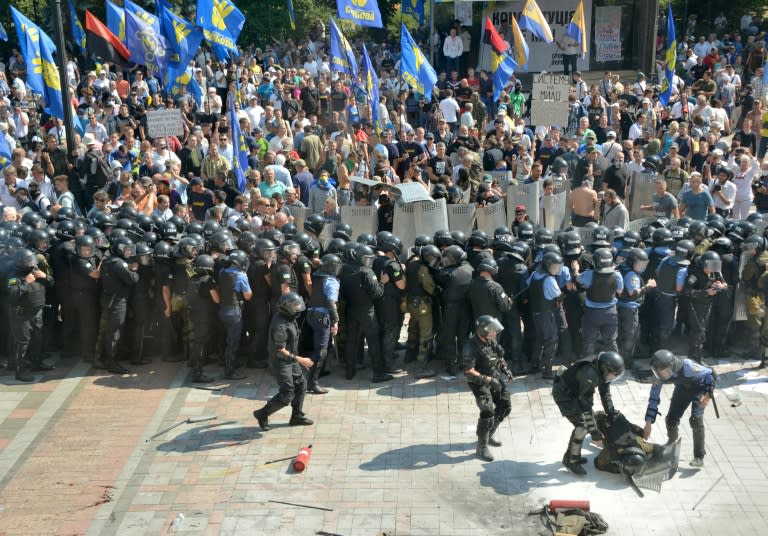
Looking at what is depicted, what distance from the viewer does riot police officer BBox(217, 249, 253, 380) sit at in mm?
12203

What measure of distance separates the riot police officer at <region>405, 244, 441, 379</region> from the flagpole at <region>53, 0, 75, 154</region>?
7261 millimetres

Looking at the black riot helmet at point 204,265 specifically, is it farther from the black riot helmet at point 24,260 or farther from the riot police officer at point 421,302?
the riot police officer at point 421,302

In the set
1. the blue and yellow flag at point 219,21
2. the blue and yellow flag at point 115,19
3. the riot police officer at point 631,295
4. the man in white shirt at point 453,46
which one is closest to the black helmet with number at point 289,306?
the riot police officer at point 631,295

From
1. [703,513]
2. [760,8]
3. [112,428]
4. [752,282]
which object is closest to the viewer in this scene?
[703,513]

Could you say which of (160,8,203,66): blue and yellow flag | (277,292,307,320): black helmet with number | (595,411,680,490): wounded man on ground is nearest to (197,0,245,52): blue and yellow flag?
(160,8,203,66): blue and yellow flag

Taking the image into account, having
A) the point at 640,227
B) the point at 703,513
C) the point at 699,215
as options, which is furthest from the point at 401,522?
the point at 699,215

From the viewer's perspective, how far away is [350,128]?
68.9ft

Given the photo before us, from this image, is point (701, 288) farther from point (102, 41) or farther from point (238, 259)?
point (102, 41)

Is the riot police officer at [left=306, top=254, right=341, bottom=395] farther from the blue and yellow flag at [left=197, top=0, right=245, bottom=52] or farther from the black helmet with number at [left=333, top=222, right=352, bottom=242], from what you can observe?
the blue and yellow flag at [left=197, top=0, right=245, bottom=52]

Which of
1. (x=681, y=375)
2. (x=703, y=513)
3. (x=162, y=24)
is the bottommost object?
(x=703, y=513)

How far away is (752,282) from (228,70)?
16.6 m

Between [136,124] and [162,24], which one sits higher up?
[162,24]

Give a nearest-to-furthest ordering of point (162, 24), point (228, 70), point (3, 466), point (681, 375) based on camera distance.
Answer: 1. point (681, 375)
2. point (3, 466)
3. point (162, 24)
4. point (228, 70)

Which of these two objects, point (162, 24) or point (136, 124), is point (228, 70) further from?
point (162, 24)
